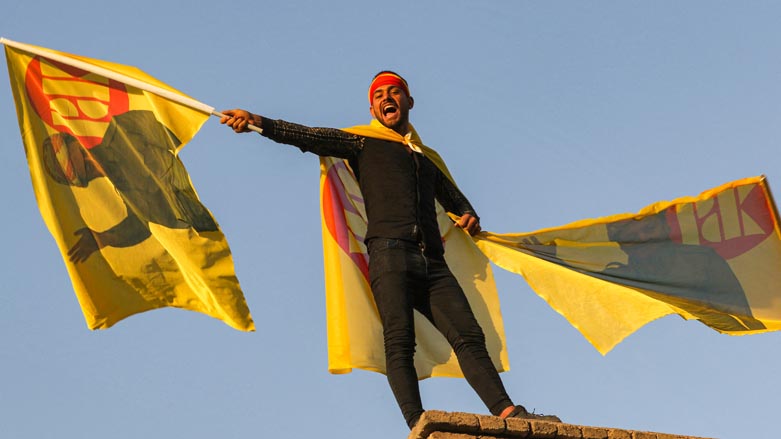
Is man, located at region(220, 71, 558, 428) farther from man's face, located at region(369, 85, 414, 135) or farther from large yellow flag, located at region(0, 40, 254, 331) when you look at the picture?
large yellow flag, located at region(0, 40, 254, 331)

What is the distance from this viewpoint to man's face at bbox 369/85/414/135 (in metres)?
9.51

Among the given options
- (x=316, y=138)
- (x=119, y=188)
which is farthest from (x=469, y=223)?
(x=119, y=188)

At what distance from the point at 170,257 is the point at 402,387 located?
7.43ft

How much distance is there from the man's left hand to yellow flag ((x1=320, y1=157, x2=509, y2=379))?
433mm

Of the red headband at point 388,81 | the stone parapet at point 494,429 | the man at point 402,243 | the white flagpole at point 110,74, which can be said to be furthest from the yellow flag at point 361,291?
the stone parapet at point 494,429

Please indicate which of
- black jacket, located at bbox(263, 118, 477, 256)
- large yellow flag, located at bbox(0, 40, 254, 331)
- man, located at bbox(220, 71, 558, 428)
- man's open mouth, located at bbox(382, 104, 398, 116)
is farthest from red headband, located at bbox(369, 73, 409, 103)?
large yellow flag, located at bbox(0, 40, 254, 331)

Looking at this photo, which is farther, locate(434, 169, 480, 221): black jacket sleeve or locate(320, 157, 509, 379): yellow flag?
locate(434, 169, 480, 221): black jacket sleeve

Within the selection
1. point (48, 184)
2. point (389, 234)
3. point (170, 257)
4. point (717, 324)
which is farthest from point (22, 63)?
point (717, 324)

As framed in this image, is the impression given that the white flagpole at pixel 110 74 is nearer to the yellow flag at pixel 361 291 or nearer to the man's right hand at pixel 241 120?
the man's right hand at pixel 241 120

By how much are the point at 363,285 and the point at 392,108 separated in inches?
50.5

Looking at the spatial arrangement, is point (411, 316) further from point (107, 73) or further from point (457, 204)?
point (107, 73)

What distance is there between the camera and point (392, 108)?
9.53 metres

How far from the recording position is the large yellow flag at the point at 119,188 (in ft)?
30.8

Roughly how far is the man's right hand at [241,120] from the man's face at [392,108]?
107cm
